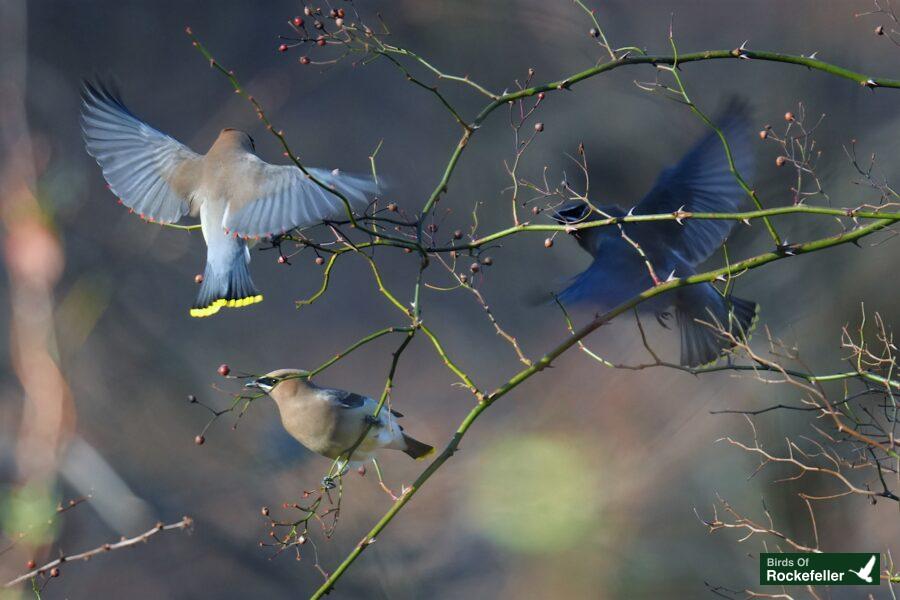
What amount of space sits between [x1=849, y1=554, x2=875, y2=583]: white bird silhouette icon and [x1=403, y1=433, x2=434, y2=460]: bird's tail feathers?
0.81 meters

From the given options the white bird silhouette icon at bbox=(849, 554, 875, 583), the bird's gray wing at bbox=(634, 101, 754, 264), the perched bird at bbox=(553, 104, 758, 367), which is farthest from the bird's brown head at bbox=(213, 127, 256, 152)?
the white bird silhouette icon at bbox=(849, 554, 875, 583)

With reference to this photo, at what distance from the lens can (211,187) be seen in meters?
1.81

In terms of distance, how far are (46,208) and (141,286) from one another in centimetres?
38

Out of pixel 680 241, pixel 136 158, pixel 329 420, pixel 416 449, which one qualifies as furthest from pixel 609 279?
pixel 136 158

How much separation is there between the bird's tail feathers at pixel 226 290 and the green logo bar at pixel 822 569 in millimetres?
1043

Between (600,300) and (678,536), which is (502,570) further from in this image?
(600,300)

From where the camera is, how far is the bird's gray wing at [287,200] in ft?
5.13

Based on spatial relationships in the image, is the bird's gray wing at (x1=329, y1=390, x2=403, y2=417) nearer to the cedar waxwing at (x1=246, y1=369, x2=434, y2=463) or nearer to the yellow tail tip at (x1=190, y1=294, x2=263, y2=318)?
the cedar waxwing at (x1=246, y1=369, x2=434, y2=463)

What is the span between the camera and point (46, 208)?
304 centimetres

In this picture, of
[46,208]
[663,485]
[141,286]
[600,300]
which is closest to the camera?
[600,300]

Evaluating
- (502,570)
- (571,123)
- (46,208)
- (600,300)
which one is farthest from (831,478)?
(46,208)

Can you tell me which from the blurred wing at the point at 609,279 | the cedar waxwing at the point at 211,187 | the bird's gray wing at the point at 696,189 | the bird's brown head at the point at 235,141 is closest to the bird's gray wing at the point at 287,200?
the cedar waxwing at the point at 211,187

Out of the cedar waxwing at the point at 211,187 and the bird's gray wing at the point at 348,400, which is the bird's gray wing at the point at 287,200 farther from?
the bird's gray wing at the point at 348,400

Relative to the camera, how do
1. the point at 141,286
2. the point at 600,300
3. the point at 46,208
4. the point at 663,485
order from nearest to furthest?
the point at 600,300, the point at 46,208, the point at 141,286, the point at 663,485
